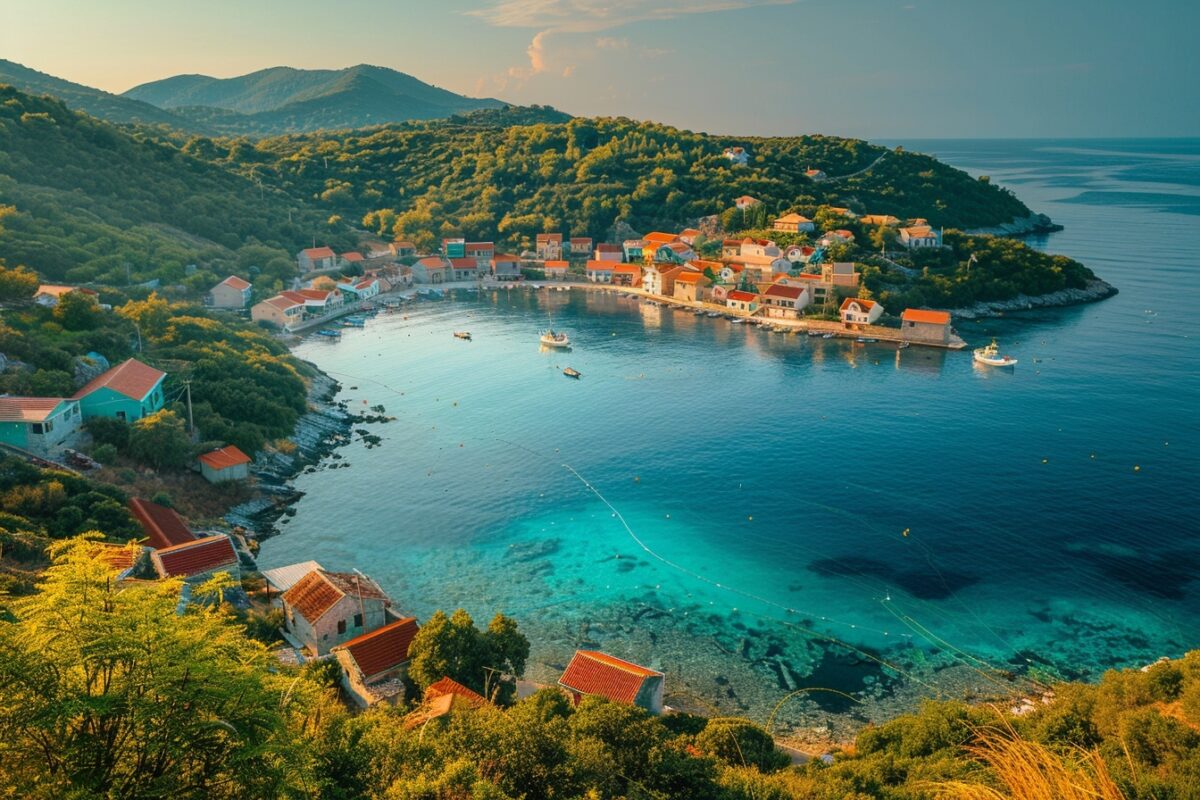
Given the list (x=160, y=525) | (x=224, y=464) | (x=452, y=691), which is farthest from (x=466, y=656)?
(x=224, y=464)

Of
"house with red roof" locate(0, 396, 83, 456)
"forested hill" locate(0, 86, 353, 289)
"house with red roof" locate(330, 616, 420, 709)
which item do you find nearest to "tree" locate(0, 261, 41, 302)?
"house with red roof" locate(0, 396, 83, 456)

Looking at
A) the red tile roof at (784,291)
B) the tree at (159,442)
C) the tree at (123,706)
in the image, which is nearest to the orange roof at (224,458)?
the tree at (159,442)

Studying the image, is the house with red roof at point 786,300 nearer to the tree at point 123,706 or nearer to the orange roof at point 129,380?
the orange roof at point 129,380

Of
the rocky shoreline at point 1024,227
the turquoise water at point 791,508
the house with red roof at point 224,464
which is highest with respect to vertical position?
the rocky shoreline at point 1024,227

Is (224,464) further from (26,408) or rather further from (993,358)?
(993,358)

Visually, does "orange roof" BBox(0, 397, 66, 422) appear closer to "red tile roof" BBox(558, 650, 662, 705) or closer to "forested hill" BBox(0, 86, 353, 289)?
"red tile roof" BBox(558, 650, 662, 705)
